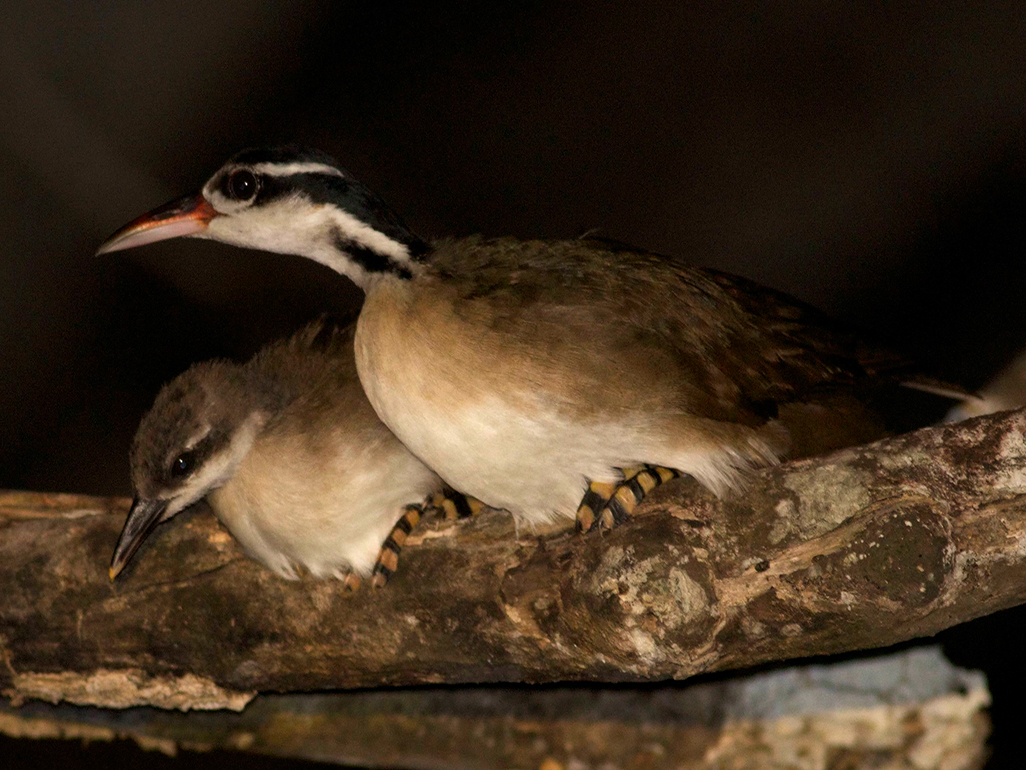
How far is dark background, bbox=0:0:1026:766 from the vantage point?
10.1 ft

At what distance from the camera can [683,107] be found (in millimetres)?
3244

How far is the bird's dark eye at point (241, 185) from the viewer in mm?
2783

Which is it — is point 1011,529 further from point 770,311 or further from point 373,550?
point 373,550

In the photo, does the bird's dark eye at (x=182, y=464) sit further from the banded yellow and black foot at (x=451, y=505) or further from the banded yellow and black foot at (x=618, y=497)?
the banded yellow and black foot at (x=618, y=497)

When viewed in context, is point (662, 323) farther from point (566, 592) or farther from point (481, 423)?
point (566, 592)

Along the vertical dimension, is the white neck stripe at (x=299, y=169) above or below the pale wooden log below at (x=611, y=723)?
above

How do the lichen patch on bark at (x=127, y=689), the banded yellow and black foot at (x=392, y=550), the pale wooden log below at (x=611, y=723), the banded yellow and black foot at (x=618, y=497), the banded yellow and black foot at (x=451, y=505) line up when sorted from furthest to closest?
the pale wooden log below at (x=611, y=723) < the lichen patch on bark at (x=127, y=689) < the banded yellow and black foot at (x=451, y=505) < the banded yellow and black foot at (x=392, y=550) < the banded yellow and black foot at (x=618, y=497)

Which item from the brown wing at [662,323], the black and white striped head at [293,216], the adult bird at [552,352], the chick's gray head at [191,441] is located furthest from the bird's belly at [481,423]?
the chick's gray head at [191,441]

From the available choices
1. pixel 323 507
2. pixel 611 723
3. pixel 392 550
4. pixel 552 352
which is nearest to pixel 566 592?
pixel 552 352

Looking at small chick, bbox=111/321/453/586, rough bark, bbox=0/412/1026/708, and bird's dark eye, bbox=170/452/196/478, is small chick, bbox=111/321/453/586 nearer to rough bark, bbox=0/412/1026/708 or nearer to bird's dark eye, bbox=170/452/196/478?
bird's dark eye, bbox=170/452/196/478

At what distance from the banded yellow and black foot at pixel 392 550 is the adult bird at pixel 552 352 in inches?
17.3

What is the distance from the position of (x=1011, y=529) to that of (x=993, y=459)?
15 cm

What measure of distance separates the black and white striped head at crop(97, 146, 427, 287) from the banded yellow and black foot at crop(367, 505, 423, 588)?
73 centimetres

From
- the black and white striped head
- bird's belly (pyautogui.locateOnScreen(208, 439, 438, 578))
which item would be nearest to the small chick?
bird's belly (pyautogui.locateOnScreen(208, 439, 438, 578))
